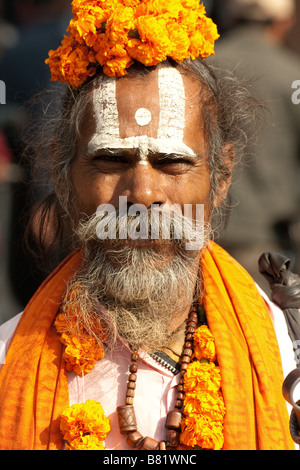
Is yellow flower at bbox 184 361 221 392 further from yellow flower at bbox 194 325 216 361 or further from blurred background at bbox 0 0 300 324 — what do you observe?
blurred background at bbox 0 0 300 324

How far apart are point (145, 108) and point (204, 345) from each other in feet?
3.01

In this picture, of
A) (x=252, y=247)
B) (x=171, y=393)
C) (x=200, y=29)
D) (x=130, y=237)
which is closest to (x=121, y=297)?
(x=130, y=237)

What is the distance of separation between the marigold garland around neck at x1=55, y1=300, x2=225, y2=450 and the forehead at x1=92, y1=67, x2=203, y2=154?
777 mm

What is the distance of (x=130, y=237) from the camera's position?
2.63m

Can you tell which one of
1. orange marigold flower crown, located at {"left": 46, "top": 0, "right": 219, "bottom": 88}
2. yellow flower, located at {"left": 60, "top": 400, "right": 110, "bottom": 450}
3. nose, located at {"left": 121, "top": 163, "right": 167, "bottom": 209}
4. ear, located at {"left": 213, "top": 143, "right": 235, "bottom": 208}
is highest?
orange marigold flower crown, located at {"left": 46, "top": 0, "right": 219, "bottom": 88}

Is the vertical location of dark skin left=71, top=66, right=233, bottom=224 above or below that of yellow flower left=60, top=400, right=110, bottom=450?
above

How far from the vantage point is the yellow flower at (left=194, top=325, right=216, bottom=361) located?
2.56m

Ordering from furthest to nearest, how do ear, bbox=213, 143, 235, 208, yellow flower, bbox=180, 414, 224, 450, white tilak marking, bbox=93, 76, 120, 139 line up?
ear, bbox=213, 143, 235, 208 → white tilak marking, bbox=93, 76, 120, 139 → yellow flower, bbox=180, 414, 224, 450

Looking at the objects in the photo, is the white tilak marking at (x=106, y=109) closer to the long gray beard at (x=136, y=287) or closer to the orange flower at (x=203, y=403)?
the long gray beard at (x=136, y=287)

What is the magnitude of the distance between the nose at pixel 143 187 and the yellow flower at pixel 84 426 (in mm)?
754

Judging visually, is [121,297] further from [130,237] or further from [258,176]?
[258,176]

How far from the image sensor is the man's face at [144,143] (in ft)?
8.67

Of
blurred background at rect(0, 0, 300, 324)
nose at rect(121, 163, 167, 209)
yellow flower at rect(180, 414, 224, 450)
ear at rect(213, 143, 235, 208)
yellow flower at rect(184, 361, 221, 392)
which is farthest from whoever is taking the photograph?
blurred background at rect(0, 0, 300, 324)

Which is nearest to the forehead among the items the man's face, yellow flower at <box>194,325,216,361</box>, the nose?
the man's face
